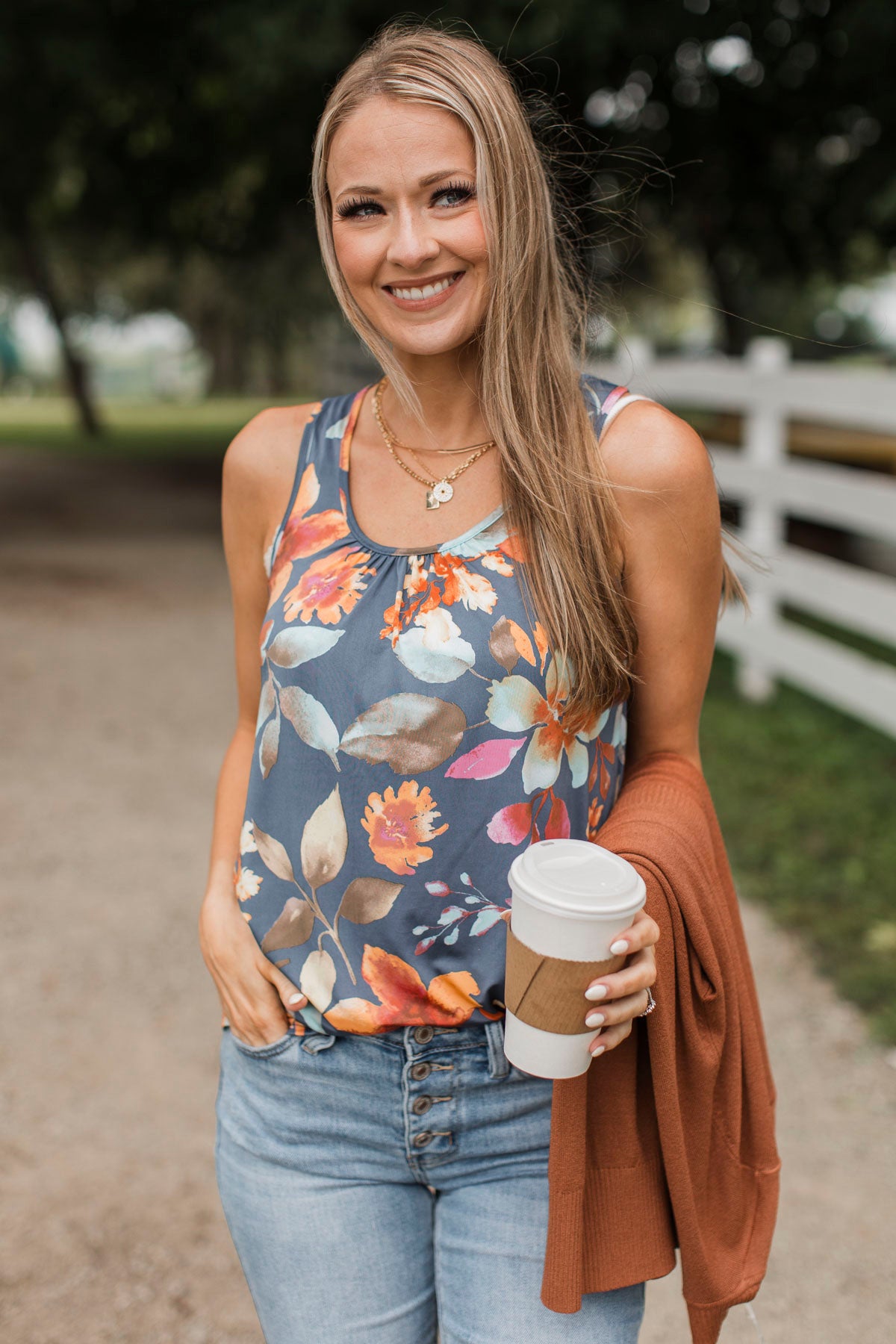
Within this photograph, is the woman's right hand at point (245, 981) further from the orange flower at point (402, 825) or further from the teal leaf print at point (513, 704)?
the teal leaf print at point (513, 704)

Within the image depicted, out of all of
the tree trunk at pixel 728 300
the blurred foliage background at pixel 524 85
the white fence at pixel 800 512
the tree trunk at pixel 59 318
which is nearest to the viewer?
the white fence at pixel 800 512

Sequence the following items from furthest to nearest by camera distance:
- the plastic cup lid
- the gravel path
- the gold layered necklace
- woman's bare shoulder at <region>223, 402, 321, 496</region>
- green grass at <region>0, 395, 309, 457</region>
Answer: green grass at <region>0, 395, 309, 457</region> → the gravel path → woman's bare shoulder at <region>223, 402, 321, 496</region> → the gold layered necklace → the plastic cup lid

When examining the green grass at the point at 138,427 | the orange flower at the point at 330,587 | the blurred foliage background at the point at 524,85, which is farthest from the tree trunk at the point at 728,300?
the orange flower at the point at 330,587

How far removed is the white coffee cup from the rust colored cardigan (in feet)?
0.48

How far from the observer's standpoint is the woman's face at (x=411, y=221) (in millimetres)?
1673

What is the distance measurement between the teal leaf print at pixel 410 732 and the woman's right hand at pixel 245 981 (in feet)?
1.16

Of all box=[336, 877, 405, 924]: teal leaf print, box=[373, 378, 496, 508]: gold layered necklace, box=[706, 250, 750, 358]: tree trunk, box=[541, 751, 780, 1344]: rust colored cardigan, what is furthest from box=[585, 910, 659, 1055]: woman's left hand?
box=[706, 250, 750, 358]: tree trunk

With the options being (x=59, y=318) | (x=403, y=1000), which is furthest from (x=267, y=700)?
(x=59, y=318)

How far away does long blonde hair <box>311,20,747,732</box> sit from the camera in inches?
64.9

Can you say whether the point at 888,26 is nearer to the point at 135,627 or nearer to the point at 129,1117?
the point at 135,627

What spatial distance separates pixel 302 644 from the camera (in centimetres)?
170

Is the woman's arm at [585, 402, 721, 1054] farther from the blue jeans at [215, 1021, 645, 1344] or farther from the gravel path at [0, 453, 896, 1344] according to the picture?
the gravel path at [0, 453, 896, 1344]

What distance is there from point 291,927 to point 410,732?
34 cm

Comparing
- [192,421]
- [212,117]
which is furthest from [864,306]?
[212,117]
